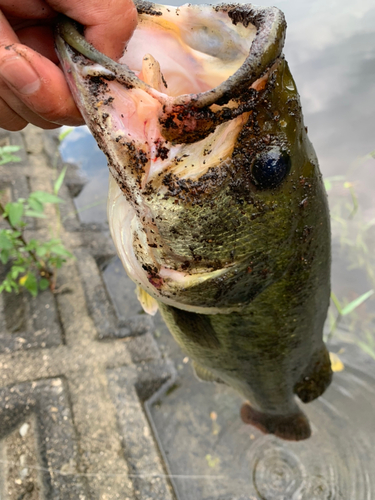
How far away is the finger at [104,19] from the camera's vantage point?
3.17 feet

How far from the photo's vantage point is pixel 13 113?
1356mm

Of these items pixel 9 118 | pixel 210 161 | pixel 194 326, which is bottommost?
pixel 194 326

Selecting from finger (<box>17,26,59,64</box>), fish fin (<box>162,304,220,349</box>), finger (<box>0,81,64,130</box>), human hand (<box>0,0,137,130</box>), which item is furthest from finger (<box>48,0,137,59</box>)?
fish fin (<box>162,304,220,349</box>)

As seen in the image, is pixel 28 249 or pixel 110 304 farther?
pixel 110 304

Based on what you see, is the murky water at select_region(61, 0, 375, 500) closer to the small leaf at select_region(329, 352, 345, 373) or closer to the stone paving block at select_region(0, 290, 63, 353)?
the small leaf at select_region(329, 352, 345, 373)

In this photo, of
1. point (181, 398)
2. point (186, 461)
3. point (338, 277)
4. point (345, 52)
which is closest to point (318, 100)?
point (345, 52)

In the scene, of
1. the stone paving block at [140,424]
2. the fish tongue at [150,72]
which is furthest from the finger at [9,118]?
the stone paving block at [140,424]

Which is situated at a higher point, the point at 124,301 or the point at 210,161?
the point at 210,161

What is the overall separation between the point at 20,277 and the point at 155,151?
115 inches

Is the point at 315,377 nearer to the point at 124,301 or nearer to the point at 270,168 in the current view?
the point at 270,168

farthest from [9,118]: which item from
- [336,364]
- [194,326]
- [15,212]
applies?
[336,364]

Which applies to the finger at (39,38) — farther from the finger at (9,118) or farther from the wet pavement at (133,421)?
the wet pavement at (133,421)

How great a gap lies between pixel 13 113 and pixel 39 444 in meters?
2.09

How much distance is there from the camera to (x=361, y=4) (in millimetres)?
8516
